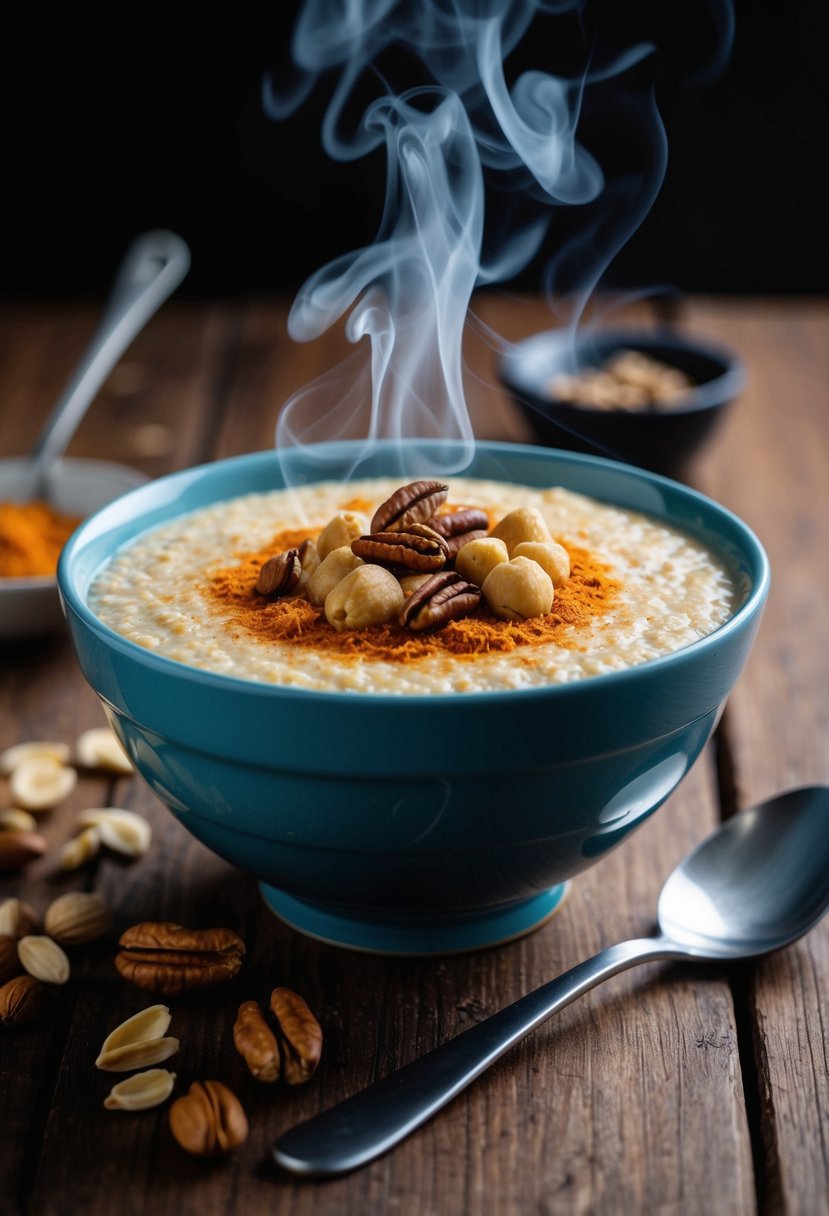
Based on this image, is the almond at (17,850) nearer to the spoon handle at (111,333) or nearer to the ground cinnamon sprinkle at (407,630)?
the ground cinnamon sprinkle at (407,630)

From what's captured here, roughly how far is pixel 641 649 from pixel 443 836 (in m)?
0.24

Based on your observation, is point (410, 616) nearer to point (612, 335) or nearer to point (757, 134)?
point (612, 335)

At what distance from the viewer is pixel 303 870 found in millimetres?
1175

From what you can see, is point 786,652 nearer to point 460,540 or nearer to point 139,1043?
point 460,540

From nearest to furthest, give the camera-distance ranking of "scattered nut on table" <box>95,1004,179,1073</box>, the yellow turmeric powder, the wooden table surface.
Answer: the wooden table surface, "scattered nut on table" <box>95,1004,179,1073</box>, the yellow turmeric powder

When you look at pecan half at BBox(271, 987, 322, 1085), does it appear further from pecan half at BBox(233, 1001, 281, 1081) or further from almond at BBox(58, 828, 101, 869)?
almond at BBox(58, 828, 101, 869)

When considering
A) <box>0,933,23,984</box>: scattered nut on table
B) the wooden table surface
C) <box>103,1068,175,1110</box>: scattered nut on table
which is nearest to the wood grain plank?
the wooden table surface

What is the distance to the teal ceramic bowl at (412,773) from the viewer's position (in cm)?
105

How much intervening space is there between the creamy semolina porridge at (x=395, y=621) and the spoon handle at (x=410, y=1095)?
27 centimetres

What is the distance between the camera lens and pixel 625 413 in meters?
2.32

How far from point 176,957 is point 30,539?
Result: 990mm

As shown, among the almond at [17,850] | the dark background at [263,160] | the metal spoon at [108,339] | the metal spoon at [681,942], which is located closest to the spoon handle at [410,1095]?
the metal spoon at [681,942]

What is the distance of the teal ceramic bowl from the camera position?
1048 mm

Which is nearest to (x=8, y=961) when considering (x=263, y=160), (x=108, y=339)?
(x=108, y=339)
